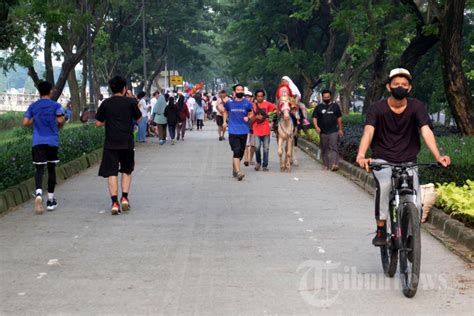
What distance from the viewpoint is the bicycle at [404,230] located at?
684 cm

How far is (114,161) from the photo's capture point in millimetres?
12156

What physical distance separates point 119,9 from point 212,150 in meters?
28.3

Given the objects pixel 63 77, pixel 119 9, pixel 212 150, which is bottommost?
pixel 212 150

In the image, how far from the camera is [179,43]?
222 ft

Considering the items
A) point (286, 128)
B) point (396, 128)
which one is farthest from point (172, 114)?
point (396, 128)

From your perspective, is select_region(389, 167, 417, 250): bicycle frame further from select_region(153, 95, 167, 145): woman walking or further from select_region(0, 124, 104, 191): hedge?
select_region(153, 95, 167, 145): woman walking

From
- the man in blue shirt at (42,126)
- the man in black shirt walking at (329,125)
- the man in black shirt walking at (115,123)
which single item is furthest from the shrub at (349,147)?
the man in blue shirt at (42,126)

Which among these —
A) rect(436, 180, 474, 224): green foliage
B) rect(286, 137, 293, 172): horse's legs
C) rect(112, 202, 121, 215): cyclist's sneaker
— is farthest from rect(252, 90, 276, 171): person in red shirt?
rect(436, 180, 474, 224): green foliage

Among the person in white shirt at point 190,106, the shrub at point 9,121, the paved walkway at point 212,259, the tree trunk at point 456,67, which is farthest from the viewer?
the shrub at point 9,121

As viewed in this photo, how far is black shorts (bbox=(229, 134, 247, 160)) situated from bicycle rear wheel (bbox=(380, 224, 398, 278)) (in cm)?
937

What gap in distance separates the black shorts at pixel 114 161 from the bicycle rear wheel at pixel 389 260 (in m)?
5.16

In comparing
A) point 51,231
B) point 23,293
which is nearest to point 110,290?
point 23,293

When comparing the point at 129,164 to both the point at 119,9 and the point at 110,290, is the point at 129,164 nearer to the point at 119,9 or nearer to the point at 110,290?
the point at 110,290

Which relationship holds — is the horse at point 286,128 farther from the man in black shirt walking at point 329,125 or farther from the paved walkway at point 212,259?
the paved walkway at point 212,259
